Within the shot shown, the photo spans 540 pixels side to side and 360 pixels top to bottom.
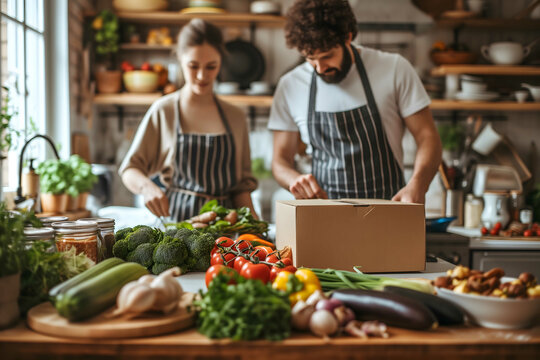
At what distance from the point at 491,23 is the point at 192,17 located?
7.42 ft

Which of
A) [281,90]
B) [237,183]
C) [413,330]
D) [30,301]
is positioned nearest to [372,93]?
[281,90]

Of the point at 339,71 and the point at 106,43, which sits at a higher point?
the point at 106,43

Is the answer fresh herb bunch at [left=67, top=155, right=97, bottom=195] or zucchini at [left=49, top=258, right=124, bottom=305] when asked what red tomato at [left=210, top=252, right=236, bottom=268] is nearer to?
zucchini at [left=49, top=258, right=124, bottom=305]

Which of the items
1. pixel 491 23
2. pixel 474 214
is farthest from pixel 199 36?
pixel 491 23

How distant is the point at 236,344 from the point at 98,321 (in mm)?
275

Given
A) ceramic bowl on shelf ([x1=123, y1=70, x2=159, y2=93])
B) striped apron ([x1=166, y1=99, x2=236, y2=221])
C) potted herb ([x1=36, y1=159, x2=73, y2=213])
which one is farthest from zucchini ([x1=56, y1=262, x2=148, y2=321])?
ceramic bowl on shelf ([x1=123, y1=70, x2=159, y2=93])

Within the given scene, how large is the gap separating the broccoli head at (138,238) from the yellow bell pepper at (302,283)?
0.54 metres

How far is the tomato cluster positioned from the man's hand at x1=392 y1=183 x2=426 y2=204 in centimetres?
61

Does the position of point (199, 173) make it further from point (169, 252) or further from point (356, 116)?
point (169, 252)

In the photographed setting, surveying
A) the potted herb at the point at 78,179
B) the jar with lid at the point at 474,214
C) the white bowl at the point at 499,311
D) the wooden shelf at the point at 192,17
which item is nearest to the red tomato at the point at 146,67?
the wooden shelf at the point at 192,17

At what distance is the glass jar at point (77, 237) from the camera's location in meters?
1.40

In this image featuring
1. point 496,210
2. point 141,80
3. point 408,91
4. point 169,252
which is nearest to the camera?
point 169,252

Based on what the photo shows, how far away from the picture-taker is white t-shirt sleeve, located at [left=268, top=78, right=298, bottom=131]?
2.65 meters

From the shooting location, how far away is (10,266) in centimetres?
108
